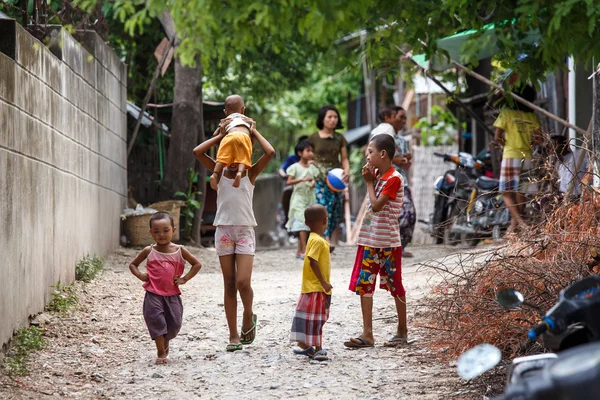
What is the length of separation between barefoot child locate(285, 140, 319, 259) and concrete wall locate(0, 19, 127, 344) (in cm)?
233

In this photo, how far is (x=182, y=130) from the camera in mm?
13906

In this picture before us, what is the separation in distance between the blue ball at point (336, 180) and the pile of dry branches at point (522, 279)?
4.95 m

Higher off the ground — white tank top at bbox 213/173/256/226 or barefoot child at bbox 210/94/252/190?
barefoot child at bbox 210/94/252/190

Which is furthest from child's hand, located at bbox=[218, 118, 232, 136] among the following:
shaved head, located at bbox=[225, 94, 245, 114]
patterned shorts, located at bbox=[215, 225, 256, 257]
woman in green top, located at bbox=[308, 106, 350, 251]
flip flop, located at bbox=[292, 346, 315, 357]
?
woman in green top, located at bbox=[308, 106, 350, 251]

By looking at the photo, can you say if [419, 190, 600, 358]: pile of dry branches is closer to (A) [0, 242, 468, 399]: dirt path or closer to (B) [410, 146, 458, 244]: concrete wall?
(A) [0, 242, 468, 399]: dirt path

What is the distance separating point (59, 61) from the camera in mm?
8688

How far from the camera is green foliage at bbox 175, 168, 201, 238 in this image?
1377 centimetres

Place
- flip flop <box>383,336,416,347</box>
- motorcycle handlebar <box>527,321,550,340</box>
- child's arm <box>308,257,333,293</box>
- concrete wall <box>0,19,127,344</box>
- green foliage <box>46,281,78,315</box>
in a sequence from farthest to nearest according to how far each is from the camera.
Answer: green foliage <box>46,281,78,315</box>, flip flop <box>383,336,416,347</box>, concrete wall <box>0,19,127,344</box>, child's arm <box>308,257,333,293</box>, motorcycle handlebar <box>527,321,550,340</box>

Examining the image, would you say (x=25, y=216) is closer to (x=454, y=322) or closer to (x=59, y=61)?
(x=59, y=61)

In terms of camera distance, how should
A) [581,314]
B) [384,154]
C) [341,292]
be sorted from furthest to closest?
[341,292] < [384,154] < [581,314]

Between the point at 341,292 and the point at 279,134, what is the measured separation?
2261 cm

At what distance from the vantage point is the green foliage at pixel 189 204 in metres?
13.8

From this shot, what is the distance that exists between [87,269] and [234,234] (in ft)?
10.2

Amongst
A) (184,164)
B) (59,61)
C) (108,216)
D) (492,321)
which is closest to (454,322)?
(492,321)
